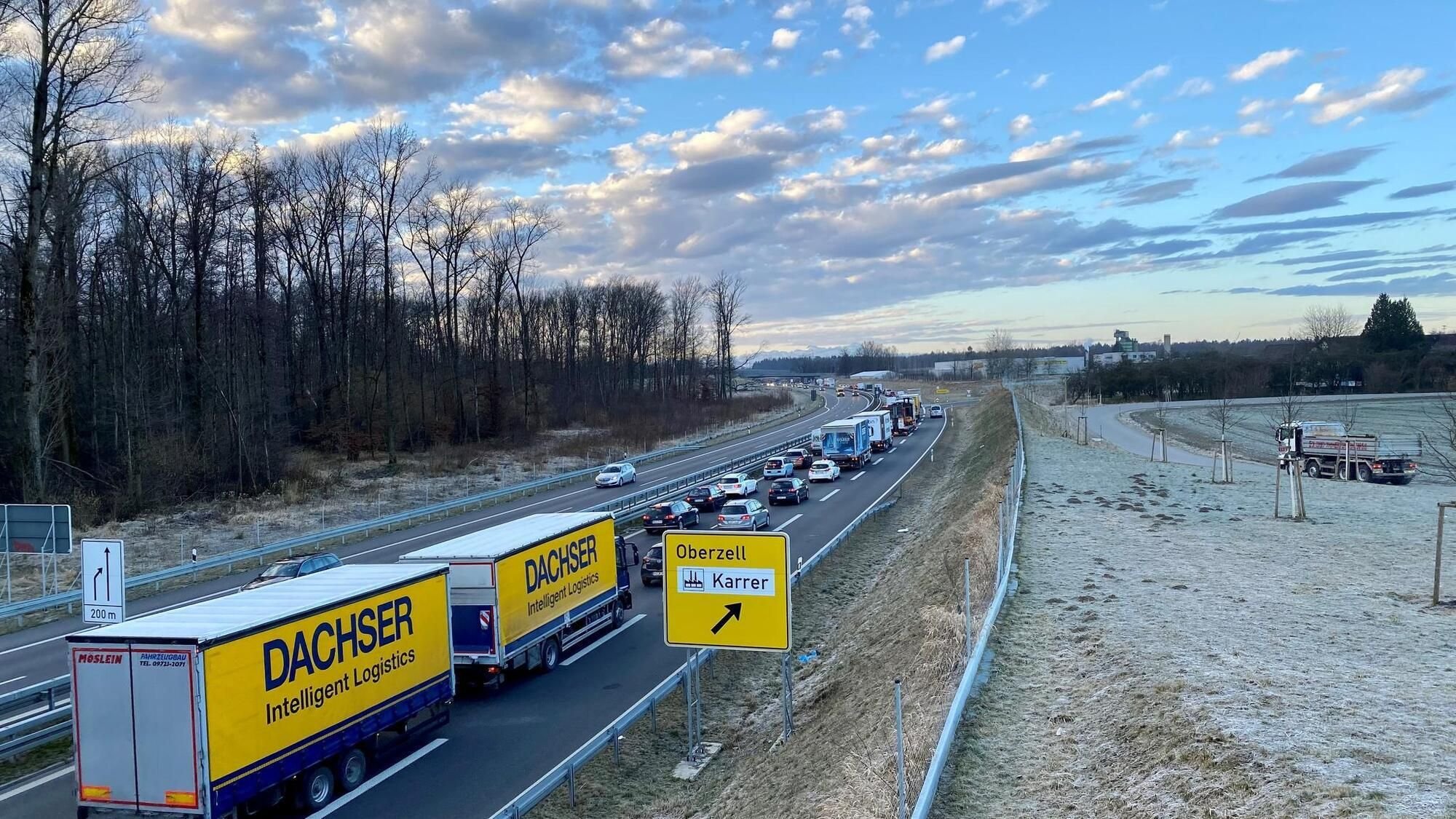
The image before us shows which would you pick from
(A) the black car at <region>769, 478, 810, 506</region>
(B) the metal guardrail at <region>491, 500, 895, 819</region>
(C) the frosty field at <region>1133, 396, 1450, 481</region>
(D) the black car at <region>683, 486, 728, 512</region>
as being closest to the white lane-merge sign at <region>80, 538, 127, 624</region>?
(B) the metal guardrail at <region>491, 500, 895, 819</region>

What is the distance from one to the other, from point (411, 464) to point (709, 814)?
4837cm

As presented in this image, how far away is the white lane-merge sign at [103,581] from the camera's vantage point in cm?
1452

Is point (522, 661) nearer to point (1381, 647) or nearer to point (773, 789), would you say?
point (773, 789)

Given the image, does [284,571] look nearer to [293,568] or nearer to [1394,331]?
[293,568]

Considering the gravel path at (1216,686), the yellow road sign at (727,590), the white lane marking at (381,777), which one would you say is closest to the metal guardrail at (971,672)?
the gravel path at (1216,686)

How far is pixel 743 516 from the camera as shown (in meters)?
34.7

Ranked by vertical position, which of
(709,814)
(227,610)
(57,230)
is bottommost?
(709,814)

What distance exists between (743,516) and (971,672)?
23.5 metres

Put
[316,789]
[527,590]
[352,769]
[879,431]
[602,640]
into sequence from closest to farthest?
[316,789] → [352,769] → [527,590] → [602,640] → [879,431]

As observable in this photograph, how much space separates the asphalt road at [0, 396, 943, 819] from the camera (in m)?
12.9

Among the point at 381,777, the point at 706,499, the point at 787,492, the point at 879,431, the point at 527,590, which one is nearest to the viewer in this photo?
the point at 381,777

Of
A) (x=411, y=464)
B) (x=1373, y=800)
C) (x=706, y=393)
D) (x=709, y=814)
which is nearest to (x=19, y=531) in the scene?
(x=709, y=814)

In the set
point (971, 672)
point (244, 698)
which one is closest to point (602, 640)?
point (244, 698)

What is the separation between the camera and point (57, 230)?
36500 millimetres
